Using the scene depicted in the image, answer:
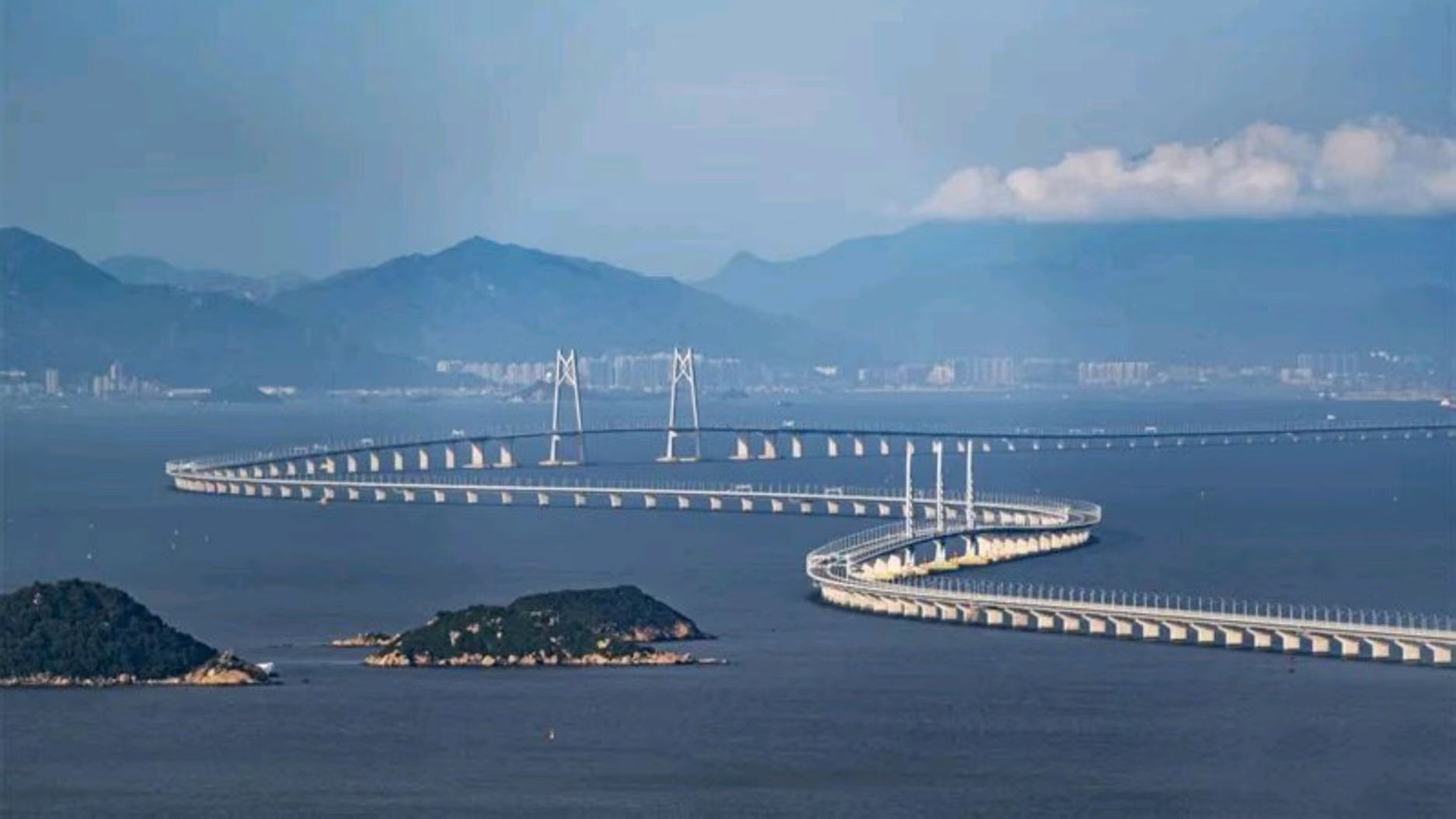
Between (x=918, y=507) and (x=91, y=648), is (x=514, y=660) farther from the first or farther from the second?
(x=918, y=507)

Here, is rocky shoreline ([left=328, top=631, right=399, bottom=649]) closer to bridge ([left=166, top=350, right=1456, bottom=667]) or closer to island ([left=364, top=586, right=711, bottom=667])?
island ([left=364, top=586, right=711, bottom=667])

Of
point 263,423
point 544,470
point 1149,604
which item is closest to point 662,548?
point 1149,604

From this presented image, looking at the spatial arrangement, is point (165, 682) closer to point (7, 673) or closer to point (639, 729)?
point (7, 673)

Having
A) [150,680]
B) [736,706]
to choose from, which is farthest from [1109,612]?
[150,680]

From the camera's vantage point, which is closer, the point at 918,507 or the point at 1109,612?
the point at 1109,612

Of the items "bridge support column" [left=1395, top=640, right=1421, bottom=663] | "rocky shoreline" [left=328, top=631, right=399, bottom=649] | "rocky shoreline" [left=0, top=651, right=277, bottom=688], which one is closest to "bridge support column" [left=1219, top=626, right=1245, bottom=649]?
"bridge support column" [left=1395, top=640, right=1421, bottom=663]

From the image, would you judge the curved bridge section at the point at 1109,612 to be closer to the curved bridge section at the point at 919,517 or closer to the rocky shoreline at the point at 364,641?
the curved bridge section at the point at 919,517
